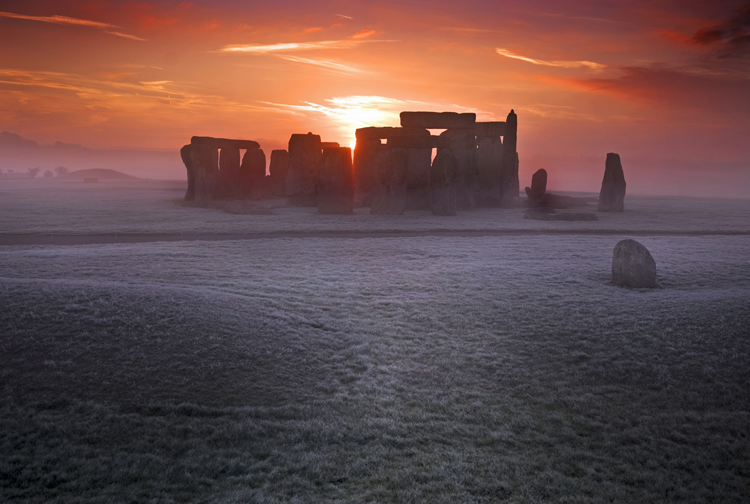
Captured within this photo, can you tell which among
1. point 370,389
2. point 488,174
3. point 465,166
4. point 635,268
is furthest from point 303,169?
point 370,389

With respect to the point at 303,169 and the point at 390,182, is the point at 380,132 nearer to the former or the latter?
the point at 390,182

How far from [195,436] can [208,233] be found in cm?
1429

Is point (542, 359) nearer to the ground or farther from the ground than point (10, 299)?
nearer to the ground

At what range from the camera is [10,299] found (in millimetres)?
7023

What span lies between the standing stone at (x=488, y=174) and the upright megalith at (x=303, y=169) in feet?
30.8

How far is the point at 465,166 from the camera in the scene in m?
30.0

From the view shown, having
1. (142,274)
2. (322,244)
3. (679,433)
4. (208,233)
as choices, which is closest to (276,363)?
(679,433)

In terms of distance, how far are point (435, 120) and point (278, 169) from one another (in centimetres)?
1080

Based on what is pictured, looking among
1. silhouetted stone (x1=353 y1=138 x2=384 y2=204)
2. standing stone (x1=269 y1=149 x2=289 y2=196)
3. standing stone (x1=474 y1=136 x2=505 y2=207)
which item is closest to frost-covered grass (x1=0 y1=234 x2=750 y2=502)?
silhouetted stone (x1=353 y1=138 x2=384 y2=204)

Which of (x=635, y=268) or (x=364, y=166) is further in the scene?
(x=364, y=166)

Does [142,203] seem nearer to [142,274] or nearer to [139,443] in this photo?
[142,274]

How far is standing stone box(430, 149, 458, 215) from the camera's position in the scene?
25.0 m

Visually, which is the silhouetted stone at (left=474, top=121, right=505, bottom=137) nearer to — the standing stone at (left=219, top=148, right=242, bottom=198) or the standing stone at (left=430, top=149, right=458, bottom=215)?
the standing stone at (left=430, top=149, right=458, bottom=215)

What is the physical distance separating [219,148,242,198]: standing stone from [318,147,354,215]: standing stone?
9064 millimetres
